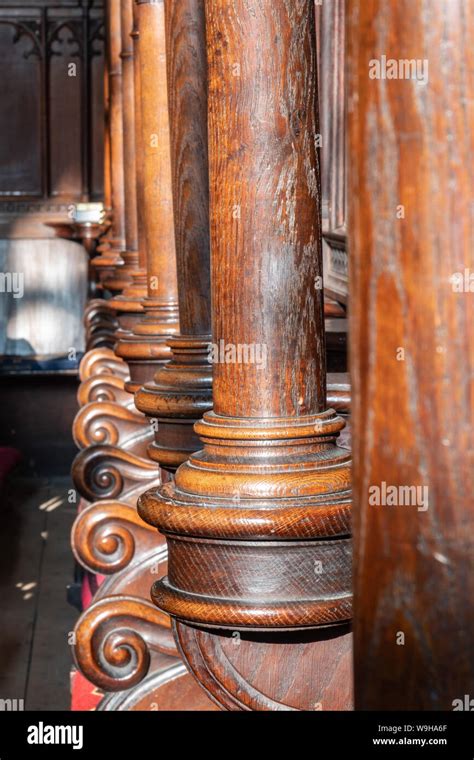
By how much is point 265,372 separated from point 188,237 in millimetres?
1001

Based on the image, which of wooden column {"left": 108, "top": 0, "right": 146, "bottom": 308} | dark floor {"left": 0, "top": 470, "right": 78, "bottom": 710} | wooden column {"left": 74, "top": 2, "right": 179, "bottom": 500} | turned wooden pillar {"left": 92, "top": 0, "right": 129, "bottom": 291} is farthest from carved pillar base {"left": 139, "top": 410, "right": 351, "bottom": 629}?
turned wooden pillar {"left": 92, "top": 0, "right": 129, "bottom": 291}

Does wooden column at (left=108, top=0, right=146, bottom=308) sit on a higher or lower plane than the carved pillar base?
higher

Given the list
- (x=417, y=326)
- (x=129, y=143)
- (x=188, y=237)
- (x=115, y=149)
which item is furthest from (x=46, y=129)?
(x=417, y=326)

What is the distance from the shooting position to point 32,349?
12141 millimetres

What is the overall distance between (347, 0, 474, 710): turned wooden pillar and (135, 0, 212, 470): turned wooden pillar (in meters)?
1.75

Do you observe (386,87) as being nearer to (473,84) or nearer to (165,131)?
(473,84)

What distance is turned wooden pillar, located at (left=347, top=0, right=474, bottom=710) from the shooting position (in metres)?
0.68

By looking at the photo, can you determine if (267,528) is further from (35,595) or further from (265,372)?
(35,595)

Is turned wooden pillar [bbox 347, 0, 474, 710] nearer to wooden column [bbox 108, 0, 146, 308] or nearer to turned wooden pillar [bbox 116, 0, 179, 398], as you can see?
turned wooden pillar [bbox 116, 0, 179, 398]

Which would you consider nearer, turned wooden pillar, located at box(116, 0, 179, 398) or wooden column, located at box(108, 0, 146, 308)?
turned wooden pillar, located at box(116, 0, 179, 398)

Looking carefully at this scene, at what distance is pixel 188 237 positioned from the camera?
2549 mm

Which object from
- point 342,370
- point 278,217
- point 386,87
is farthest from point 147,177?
point 386,87

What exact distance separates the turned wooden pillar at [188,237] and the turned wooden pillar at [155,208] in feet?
2.97

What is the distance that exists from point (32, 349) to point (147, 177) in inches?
347
